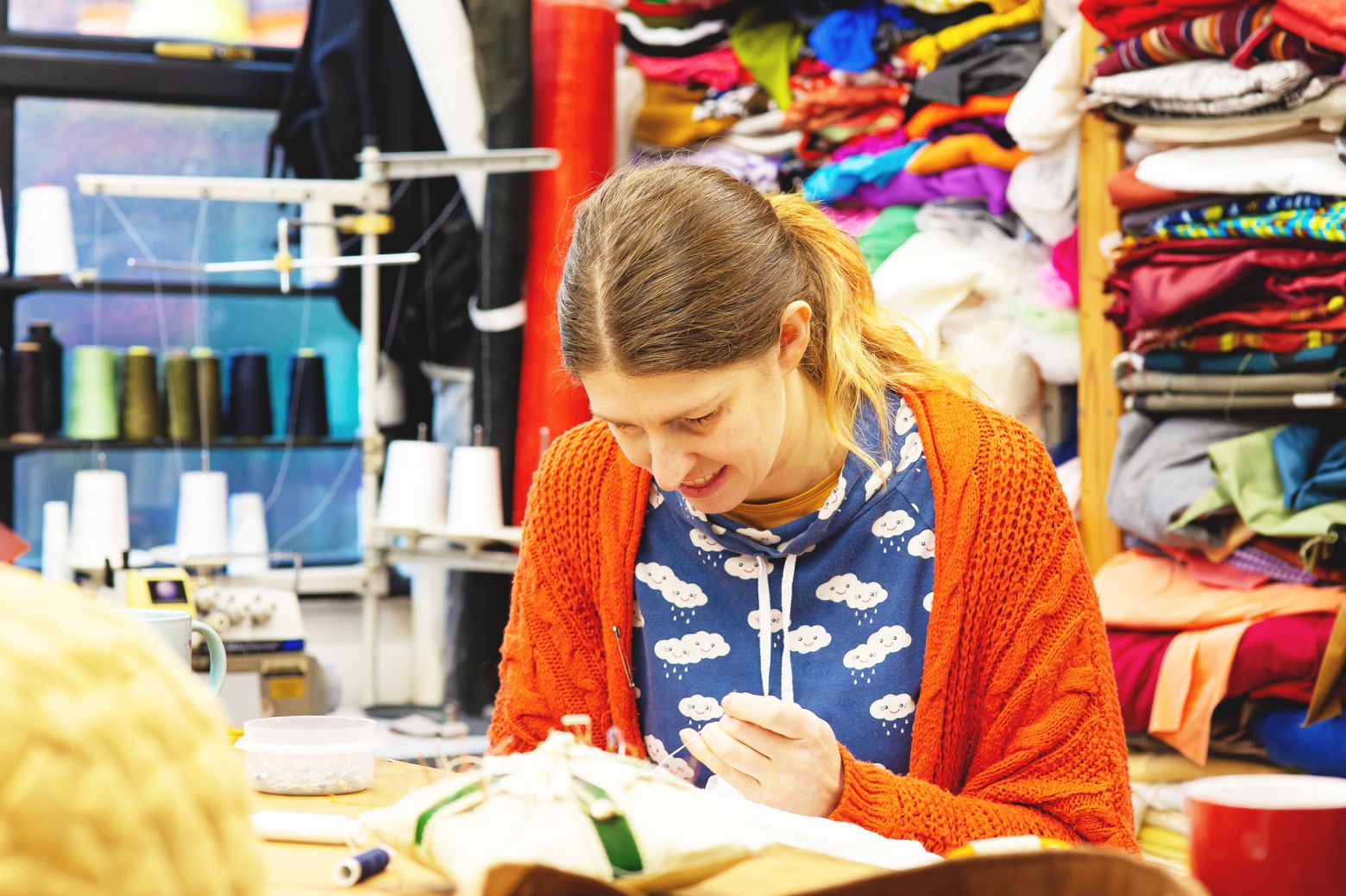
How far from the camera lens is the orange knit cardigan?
4.17 ft

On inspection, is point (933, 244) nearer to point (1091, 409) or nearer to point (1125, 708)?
point (1091, 409)

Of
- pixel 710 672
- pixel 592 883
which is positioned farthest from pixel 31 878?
pixel 710 672

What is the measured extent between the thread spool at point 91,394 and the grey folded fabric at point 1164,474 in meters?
2.16

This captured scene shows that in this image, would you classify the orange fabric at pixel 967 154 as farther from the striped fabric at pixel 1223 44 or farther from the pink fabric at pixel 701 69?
the pink fabric at pixel 701 69

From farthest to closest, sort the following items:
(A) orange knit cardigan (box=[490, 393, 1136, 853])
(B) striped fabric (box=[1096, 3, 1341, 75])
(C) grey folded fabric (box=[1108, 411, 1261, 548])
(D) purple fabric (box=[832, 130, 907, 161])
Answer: (D) purple fabric (box=[832, 130, 907, 161])
(C) grey folded fabric (box=[1108, 411, 1261, 548])
(B) striped fabric (box=[1096, 3, 1341, 75])
(A) orange knit cardigan (box=[490, 393, 1136, 853])

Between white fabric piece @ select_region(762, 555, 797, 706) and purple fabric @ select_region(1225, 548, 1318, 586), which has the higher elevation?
white fabric piece @ select_region(762, 555, 797, 706)

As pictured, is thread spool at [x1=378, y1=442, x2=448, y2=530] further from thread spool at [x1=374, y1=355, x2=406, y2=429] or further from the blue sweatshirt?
the blue sweatshirt

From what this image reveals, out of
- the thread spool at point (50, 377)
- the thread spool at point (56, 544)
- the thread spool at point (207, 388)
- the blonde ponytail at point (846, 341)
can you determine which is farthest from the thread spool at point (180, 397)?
the blonde ponytail at point (846, 341)

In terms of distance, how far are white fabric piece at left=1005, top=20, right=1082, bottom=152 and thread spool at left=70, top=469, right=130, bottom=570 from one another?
1.95 metres

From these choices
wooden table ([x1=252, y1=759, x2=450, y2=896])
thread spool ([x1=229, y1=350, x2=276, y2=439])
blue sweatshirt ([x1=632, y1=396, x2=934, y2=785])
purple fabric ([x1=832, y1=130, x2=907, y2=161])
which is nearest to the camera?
wooden table ([x1=252, y1=759, x2=450, y2=896])

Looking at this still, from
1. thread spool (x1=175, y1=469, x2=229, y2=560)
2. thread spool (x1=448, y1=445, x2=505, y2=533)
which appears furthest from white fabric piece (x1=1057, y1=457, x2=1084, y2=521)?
thread spool (x1=175, y1=469, x2=229, y2=560)

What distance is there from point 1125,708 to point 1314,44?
1.00 meters

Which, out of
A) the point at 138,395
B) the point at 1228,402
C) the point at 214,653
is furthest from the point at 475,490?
the point at 214,653

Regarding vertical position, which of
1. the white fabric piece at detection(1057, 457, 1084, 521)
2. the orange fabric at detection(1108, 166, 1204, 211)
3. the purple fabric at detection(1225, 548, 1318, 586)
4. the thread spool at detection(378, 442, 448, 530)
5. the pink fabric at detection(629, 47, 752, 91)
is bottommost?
the thread spool at detection(378, 442, 448, 530)
